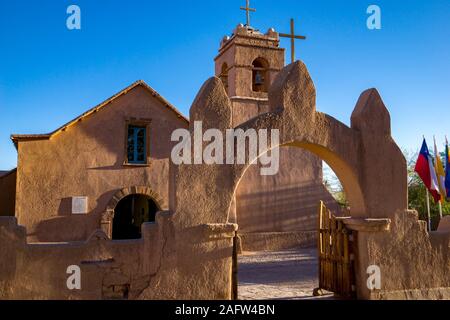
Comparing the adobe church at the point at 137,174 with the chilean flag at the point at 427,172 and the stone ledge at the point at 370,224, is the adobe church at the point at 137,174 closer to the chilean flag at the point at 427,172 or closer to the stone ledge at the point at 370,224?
the chilean flag at the point at 427,172

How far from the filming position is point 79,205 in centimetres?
1264

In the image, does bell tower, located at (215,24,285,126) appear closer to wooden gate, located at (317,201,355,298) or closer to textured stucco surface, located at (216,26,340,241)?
textured stucco surface, located at (216,26,340,241)

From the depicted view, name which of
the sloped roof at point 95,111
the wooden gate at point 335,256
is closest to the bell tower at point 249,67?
the sloped roof at point 95,111

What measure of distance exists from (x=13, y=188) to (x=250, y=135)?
10077mm

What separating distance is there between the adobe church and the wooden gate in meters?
6.34

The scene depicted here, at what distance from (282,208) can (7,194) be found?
9127 millimetres

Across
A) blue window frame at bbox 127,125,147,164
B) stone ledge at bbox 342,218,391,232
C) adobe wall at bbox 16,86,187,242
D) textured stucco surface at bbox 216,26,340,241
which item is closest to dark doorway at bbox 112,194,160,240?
adobe wall at bbox 16,86,187,242

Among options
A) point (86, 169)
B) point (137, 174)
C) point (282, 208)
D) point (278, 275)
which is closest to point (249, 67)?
point (282, 208)

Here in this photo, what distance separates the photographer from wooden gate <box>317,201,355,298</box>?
21.8 ft

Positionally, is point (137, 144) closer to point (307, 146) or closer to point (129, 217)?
point (129, 217)

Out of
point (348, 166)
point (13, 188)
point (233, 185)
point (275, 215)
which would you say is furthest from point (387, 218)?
point (13, 188)

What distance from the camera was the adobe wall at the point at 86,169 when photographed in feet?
40.1
